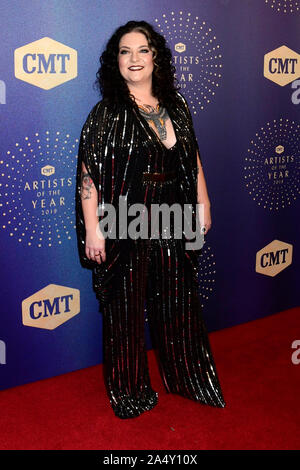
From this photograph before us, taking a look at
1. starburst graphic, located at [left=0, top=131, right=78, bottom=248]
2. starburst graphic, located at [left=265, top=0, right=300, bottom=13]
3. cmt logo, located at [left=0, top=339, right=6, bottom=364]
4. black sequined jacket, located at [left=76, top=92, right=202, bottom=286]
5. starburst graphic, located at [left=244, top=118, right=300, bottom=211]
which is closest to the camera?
black sequined jacket, located at [left=76, top=92, right=202, bottom=286]

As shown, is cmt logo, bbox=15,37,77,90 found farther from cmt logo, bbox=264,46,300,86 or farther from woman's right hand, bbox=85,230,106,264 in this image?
cmt logo, bbox=264,46,300,86

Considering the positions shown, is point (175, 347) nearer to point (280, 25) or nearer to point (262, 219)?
point (262, 219)

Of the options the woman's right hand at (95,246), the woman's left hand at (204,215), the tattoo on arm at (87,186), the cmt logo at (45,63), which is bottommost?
the woman's right hand at (95,246)

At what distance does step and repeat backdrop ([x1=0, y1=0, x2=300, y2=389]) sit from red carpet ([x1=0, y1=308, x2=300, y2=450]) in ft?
0.64

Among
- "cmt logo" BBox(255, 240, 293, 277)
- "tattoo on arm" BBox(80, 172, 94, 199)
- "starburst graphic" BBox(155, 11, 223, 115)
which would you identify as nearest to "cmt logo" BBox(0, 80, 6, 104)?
"tattoo on arm" BBox(80, 172, 94, 199)

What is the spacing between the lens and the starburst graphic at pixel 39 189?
2.54 metres

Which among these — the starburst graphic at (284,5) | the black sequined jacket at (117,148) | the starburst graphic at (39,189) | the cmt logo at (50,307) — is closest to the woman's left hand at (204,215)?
the black sequined jacket at (117,148)

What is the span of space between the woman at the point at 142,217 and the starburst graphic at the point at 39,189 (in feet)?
0.86

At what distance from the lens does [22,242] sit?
2629 millimetres

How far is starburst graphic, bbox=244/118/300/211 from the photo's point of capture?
3252mm

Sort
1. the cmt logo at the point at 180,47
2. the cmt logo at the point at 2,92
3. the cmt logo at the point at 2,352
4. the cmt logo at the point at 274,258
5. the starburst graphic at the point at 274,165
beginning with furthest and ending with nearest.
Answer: the cmt logo at the point at 274,258, the starburst graphic at the point at 274,165, the cmt logo at the point at 180,47, the cmt logo at the point at 2,352, the cmt logo at the point at 2,92

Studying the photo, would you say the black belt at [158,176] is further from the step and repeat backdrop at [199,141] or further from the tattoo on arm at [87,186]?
the step and repeat backdrop at [199,141]
